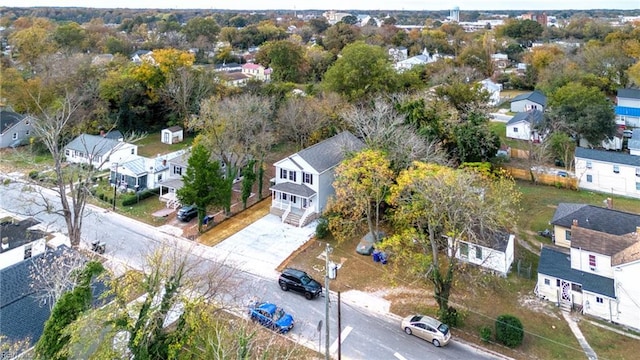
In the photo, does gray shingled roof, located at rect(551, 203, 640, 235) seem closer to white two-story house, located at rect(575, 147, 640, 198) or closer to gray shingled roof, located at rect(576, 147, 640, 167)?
white two-story house, located at rect(575, 147, 640, 198)

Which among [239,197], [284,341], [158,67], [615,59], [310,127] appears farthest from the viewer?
[615,59]

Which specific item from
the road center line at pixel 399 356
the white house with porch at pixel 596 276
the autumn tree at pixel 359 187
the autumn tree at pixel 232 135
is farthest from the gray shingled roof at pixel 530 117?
the road center line at pixel 399 356

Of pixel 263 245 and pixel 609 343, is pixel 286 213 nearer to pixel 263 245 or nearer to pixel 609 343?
pixel 263 245

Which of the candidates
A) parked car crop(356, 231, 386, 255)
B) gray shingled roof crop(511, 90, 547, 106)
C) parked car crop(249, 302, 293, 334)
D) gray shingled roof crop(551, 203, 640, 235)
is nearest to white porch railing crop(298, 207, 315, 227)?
parked car crop(356, 231, 386, 255)

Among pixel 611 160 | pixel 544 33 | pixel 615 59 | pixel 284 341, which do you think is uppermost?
pixel 544 33

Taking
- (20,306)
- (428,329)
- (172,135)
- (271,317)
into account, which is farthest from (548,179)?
(172,135)

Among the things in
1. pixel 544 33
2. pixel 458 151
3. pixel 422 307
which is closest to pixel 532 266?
pixel 422 307

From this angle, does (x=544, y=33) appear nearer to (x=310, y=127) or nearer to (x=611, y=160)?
(x=611, y=160)
